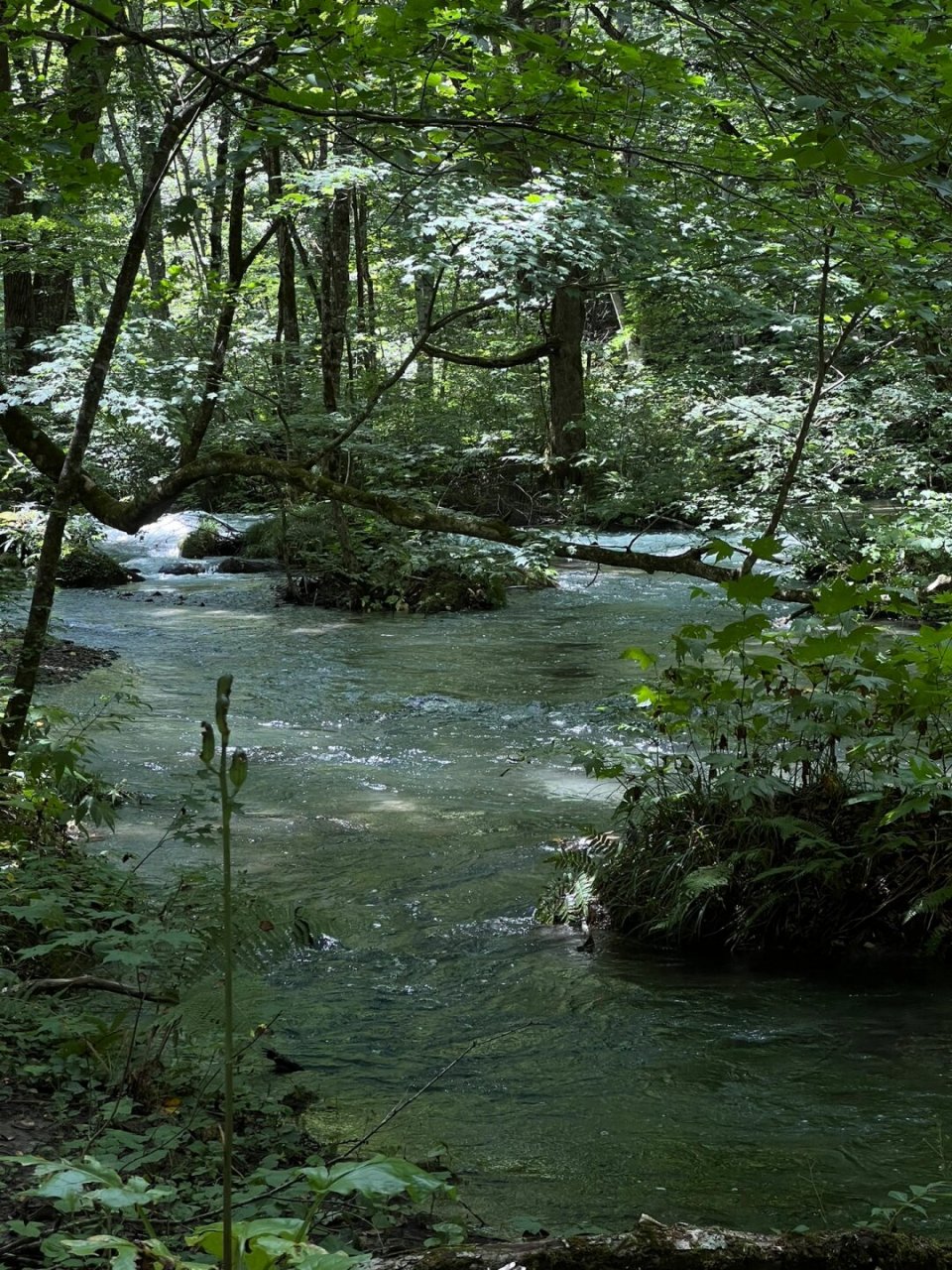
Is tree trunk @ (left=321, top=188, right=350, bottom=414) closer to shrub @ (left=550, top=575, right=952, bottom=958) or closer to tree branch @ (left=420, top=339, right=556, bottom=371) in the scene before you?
tree branch @ (left=420, top=339, right=556, bottom=371)

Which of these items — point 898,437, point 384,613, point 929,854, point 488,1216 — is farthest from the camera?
point 898,437

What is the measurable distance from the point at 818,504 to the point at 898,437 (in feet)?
14.3

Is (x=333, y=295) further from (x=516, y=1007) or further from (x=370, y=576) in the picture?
(x=516, y=1007)

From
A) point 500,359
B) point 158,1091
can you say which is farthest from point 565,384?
point 158,1091

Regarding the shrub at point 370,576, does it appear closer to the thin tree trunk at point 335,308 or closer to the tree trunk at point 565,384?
the thin tree trunk at point 335,308

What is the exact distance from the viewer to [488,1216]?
115 inches

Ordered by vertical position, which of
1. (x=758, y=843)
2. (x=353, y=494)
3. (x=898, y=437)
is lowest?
(x=758, y=843)

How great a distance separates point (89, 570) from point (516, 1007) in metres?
14.1

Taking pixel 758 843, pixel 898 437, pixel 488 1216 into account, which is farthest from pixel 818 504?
pixel 488 1216

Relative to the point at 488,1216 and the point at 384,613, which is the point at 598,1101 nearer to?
the point at 488,1216

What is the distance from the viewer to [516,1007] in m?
4.63

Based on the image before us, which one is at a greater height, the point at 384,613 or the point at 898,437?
the point at 898,437

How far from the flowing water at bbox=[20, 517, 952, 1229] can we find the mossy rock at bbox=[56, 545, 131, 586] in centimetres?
767

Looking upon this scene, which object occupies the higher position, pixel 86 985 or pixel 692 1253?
pixel 692 1253
